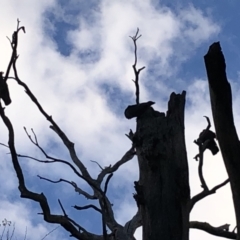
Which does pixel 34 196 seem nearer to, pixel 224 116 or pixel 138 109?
pixel 138 109

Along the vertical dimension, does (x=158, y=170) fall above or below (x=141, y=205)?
above

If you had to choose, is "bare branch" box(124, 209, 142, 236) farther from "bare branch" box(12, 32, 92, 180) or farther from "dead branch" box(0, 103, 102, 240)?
"dead branch" box(0, 103, 102, 240)

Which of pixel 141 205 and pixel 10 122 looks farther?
pixel 10 122

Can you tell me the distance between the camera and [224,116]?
6.25 ft

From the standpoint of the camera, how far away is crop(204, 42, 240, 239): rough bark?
180 centimetres

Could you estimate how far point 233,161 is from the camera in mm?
1948

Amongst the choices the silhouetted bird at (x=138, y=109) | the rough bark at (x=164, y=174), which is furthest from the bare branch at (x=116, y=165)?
the rough bark at (x=164, y=174)

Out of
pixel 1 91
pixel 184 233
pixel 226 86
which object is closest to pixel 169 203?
pixel 184 233

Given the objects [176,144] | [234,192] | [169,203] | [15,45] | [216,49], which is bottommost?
[234,192]

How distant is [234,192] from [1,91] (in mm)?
1586

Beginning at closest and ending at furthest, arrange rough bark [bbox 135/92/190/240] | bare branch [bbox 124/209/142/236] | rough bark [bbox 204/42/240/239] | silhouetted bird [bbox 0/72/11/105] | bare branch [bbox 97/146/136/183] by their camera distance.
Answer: rough bark [bbox 204/42/240/239] < rough bark [bbox 135/92/190/240] < silhouetted bird [bbox 0/72/11/105] < bare branch [bbox 124/209/142/236] < bare branch [bbox 97/146/136/183]

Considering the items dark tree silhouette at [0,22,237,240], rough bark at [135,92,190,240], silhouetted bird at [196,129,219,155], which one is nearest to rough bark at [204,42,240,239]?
dark tree silhouette at [0,22,237,240]

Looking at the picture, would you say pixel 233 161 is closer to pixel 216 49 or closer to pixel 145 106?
pixel 216 49

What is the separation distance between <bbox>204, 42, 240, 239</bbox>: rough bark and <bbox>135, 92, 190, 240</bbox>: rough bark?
550 millimetres
